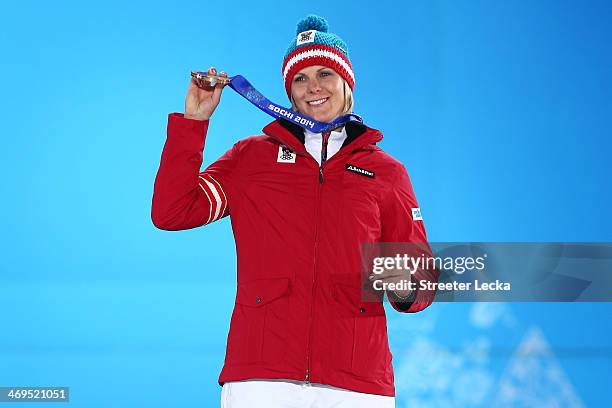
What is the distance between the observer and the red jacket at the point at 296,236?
166 cm

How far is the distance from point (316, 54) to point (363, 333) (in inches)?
28.5

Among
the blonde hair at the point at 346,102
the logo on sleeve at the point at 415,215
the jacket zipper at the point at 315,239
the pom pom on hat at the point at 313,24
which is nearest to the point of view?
the jacket zipper at the point at 315,239

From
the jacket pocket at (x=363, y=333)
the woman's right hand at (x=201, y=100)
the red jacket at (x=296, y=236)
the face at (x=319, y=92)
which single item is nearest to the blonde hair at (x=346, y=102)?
Answer: the face at (x=319, y=92)

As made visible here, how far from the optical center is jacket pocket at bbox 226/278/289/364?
1.66 metres

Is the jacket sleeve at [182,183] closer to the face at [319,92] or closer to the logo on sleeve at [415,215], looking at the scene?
the face at [319,92]

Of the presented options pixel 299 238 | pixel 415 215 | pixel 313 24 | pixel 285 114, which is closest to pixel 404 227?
pixel 415 215

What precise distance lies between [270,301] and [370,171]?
1.27ft

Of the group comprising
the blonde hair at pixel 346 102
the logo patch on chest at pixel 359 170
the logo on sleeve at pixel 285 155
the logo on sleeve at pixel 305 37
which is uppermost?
the logo on sleeve at pixel 305 37

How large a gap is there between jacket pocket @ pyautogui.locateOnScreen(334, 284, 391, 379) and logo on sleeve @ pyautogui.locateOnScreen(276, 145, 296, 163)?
0.31m

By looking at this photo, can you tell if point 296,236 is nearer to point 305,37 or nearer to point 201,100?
point 201,100

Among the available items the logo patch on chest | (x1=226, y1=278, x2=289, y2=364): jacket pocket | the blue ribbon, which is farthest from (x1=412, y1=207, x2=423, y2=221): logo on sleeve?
(x1=226, y1=278, x2=289, y2=364): jacket pocket

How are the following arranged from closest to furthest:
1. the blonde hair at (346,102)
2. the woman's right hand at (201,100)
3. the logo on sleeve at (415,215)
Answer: the woman's right hand at (201,100) < the logo on sleeve at (415,215) < the blonde hair at (346,102)

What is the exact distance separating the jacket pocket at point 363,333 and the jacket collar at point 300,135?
1.10 ft

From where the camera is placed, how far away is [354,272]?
173cm
